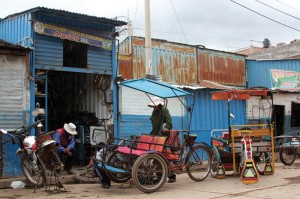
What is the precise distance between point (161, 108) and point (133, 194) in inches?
91.9

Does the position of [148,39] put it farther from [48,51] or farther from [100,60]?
[48,51]

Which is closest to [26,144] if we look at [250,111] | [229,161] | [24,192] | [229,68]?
[24,192]

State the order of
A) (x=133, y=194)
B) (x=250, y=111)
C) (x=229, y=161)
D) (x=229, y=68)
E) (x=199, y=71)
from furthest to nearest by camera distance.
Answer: (x=229, y=68) → (x=199, y=71) → (x=250, y=111) → (x=229, y=161) → (x=133, y=194)

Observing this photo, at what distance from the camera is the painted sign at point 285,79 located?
20750 millimetres

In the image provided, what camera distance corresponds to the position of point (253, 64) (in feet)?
67.6

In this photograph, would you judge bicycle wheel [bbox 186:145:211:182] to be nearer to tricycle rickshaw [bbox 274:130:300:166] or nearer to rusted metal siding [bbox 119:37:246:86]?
tricycle rickshaw [bbox 274:130:300:166]

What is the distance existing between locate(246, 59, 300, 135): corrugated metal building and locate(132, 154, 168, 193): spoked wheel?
32.0 ft

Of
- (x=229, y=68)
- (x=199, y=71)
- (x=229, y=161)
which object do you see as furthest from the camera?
(x=229, y=68)

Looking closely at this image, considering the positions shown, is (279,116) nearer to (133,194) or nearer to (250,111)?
(250,111)

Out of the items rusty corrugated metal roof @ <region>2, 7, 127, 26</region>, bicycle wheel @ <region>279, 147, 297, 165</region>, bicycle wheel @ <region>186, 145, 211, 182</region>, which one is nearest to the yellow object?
bicycle wheel @ <region>186, 145, 211, 182</region>

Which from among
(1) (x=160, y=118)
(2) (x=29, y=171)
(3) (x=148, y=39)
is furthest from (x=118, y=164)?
(3) (x=148, y=39)

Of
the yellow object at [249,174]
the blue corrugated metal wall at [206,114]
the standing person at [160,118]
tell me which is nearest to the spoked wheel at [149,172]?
the standing person at [160,118]

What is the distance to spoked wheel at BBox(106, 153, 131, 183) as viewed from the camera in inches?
319

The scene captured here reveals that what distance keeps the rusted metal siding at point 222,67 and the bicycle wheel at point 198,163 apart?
931cm
